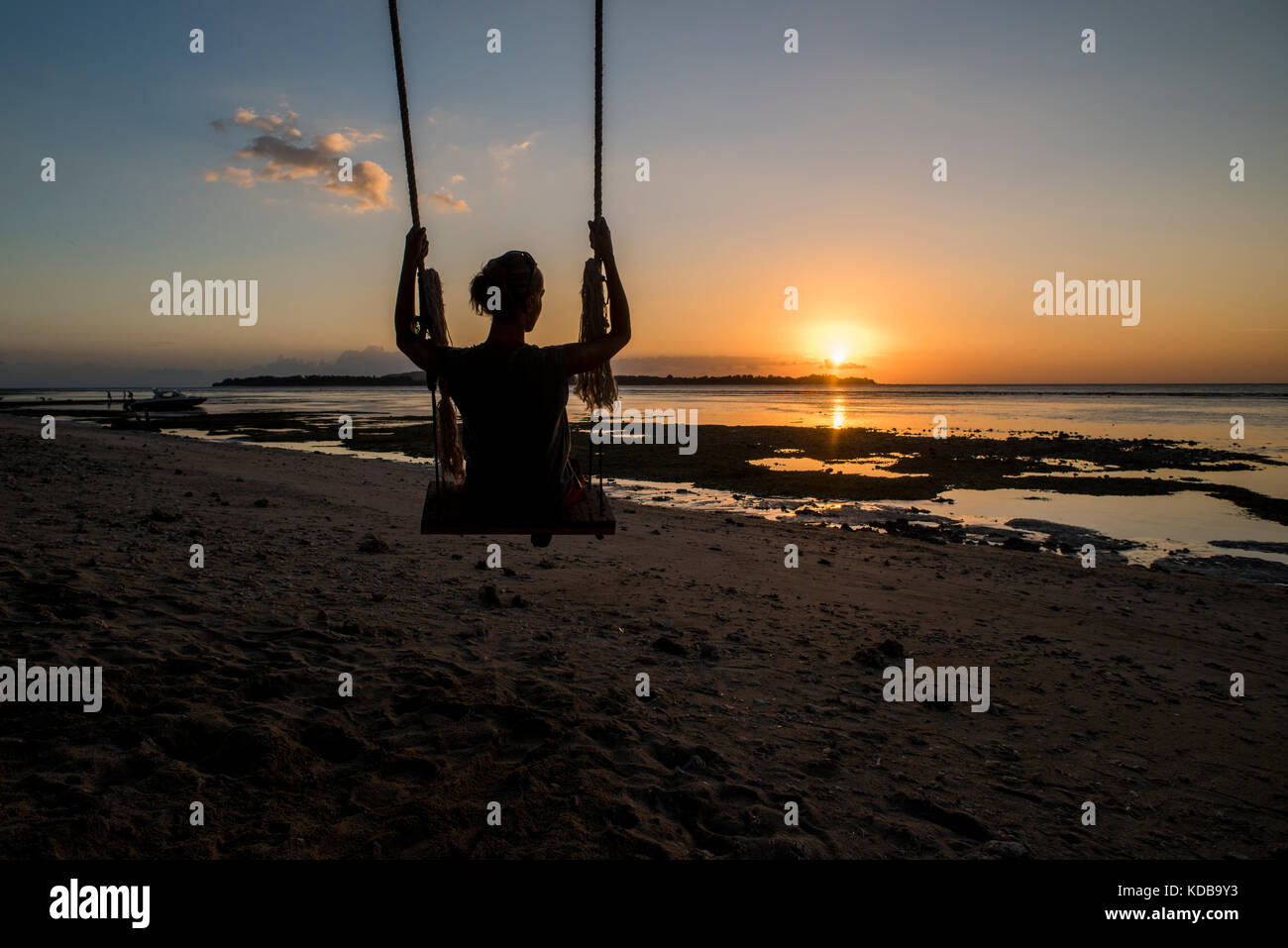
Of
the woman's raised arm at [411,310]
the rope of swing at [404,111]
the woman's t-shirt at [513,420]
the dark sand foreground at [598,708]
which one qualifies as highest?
the rope of swing at [404,111]

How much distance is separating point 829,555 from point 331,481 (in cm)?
1219

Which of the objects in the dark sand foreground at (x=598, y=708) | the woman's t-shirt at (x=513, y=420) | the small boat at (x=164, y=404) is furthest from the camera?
the small boat at (x=164, y=404)

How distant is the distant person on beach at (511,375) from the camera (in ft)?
13.6

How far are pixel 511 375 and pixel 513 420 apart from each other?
302 mm

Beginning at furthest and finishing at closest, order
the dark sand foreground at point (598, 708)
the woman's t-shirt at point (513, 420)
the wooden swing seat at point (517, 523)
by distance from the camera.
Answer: the wooden swing seat at point (517, 523) → the woman's t-shirt at point (513, 420) → the dark sand foreground at point (598, 708)

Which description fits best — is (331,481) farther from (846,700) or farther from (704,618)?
(846,700)

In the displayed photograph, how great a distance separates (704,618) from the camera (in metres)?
7.77

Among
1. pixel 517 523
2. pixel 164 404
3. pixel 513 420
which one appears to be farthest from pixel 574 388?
pixel 164 404

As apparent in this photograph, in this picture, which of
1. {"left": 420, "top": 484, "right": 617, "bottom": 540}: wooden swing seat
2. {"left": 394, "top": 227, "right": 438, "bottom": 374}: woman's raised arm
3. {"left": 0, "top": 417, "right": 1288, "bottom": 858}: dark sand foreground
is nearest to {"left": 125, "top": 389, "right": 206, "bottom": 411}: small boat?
{"left": 0, "top": 417, "right": 1288, "bottom": 858}: dark sand foreground

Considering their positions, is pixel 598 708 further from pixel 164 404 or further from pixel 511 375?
pixel 164 404

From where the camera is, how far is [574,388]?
16.4 ft

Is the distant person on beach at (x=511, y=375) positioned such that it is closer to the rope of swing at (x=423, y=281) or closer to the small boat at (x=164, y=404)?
the rope of swing at (x=423, y=281)

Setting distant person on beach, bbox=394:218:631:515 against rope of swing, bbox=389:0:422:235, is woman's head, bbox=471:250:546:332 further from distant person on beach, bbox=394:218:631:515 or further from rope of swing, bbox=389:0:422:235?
rope of swing, bbox=389:0:422:235

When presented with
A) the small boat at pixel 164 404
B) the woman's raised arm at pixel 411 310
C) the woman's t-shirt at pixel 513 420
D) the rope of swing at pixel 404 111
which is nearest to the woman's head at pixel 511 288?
the woman's t-shirt at pixel 513 420
